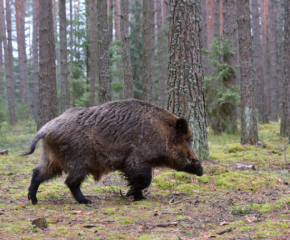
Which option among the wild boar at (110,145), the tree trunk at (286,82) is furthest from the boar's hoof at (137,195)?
the tree trunk at (286,82)

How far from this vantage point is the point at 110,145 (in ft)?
18.2

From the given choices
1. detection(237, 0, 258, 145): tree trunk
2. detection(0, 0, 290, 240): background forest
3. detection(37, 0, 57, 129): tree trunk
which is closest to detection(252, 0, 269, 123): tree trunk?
detection(0, 0, 290, 240): background forest

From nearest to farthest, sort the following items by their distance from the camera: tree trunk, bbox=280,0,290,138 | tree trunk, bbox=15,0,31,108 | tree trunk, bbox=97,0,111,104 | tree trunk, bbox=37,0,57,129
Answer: tree trunk, bbox=97,0,111,104 < tree trunk, bbox=37,0,57,129 < tree trunk, bbox=280,0,290,138 < tree trunk, bbox=15,0,31,108

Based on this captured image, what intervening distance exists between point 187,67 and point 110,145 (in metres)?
3.02

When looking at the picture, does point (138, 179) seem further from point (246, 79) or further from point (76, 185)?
point (246, 79)

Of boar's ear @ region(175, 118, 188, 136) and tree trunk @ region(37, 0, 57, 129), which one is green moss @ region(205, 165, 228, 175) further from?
tree trunk @ region(37, 0, 57, 129)

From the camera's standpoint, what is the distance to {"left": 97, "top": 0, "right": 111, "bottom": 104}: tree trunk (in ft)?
38.6

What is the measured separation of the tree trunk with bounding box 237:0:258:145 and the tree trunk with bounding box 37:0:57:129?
6.96 meters

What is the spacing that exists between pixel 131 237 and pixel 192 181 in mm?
3266

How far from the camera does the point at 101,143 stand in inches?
217

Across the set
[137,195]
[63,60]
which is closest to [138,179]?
[137,195]

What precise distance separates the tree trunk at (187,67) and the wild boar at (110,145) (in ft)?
5.20

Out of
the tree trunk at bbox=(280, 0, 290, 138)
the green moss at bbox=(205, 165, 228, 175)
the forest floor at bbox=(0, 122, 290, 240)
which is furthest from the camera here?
the tree trunk at bbox=(280, 0, 290, 138)

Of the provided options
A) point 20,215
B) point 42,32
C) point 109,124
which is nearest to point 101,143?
point 109,124
